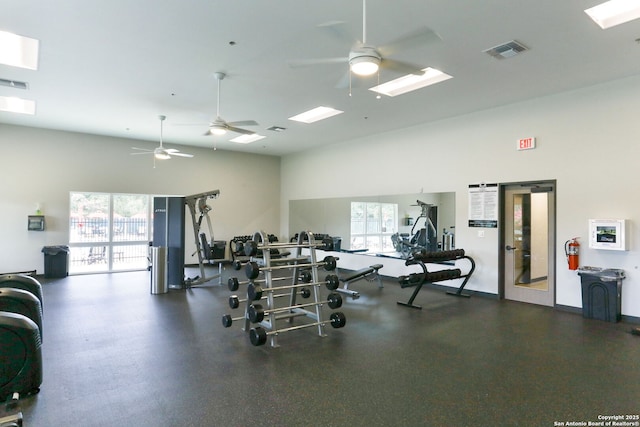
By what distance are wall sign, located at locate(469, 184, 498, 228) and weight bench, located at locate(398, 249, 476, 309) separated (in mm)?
615

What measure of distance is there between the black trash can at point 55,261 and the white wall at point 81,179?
0.28 m

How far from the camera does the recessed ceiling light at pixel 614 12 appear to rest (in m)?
3.44

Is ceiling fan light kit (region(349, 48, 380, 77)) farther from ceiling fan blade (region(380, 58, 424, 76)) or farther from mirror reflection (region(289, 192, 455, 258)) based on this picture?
mirror reflection (region(289, 192, 455, 258))

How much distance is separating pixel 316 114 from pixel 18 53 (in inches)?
177

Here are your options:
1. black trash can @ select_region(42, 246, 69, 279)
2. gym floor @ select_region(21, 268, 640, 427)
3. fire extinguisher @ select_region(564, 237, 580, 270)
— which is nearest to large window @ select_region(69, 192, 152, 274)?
black trash can @ select_region(42, 246, 69, 279)

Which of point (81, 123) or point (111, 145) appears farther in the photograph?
point (111, 145)

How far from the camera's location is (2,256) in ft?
25.3

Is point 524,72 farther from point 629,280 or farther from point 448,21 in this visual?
point 629,280

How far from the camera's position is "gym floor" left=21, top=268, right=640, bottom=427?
104 inches

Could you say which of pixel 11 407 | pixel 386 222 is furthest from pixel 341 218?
pixel 11 407

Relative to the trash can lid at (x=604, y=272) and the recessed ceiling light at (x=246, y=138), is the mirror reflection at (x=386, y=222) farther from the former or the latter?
the recessed ceiling light at (x=246, y=138)

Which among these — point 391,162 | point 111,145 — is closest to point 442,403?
point 391,162

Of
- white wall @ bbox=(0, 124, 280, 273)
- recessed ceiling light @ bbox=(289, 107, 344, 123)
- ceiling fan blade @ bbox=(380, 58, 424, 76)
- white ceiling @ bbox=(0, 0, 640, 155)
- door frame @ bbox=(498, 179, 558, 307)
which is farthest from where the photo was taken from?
white wall @ bbox=(0, 124, 280, 273)

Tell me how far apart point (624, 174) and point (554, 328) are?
2.26m
